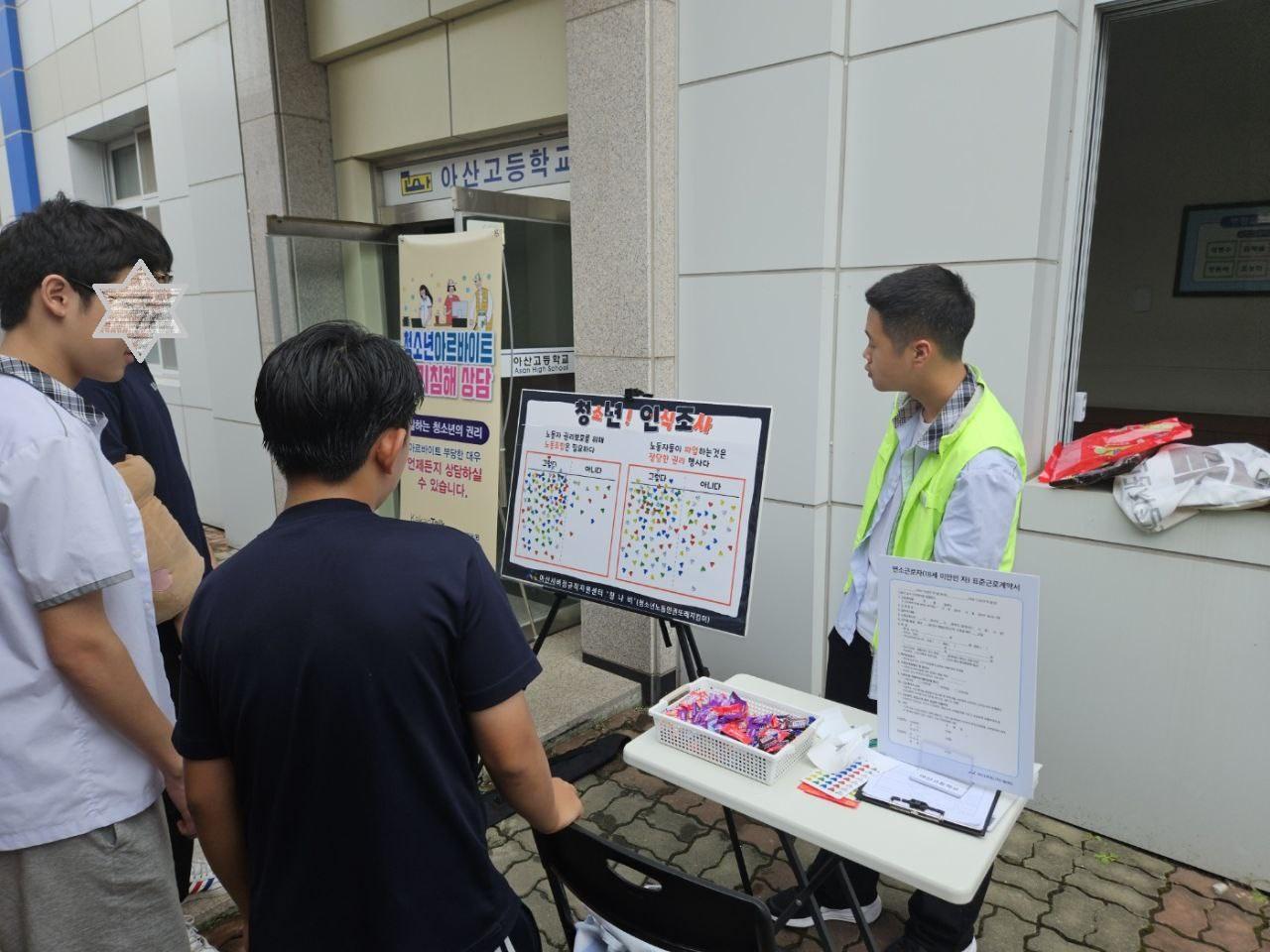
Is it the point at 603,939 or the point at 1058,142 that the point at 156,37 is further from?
the point at 603,939

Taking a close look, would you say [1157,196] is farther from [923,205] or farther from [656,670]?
[656,670]

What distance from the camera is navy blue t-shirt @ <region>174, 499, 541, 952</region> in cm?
105

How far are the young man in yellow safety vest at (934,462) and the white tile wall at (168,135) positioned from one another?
6.17 m

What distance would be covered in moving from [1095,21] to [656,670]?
3.09 metres

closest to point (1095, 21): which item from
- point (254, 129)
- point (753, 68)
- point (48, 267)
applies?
point (753, 68)

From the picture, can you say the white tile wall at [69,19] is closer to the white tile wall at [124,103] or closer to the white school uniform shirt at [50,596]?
the white tile wall at [124,103]

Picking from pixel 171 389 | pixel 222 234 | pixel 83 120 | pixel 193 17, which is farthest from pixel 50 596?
pixel 83 120

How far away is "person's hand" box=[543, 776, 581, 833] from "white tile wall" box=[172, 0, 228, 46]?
230 inches

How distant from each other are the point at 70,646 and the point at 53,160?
9733mm

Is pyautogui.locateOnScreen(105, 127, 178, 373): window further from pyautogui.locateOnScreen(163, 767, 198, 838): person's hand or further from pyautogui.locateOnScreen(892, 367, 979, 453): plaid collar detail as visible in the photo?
pyautogui.locateOnScreen(892, 367, 979, 453): plaid collar detail

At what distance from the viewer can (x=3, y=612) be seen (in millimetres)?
1297

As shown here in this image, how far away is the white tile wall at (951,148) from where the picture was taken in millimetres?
2590

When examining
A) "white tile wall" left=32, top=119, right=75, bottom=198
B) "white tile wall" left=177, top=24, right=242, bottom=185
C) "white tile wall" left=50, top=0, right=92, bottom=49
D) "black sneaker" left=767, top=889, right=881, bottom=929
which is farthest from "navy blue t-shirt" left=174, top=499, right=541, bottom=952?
"white tile wall" left=32, top=119, right=75, bottom=198

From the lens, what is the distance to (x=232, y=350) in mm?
5777
